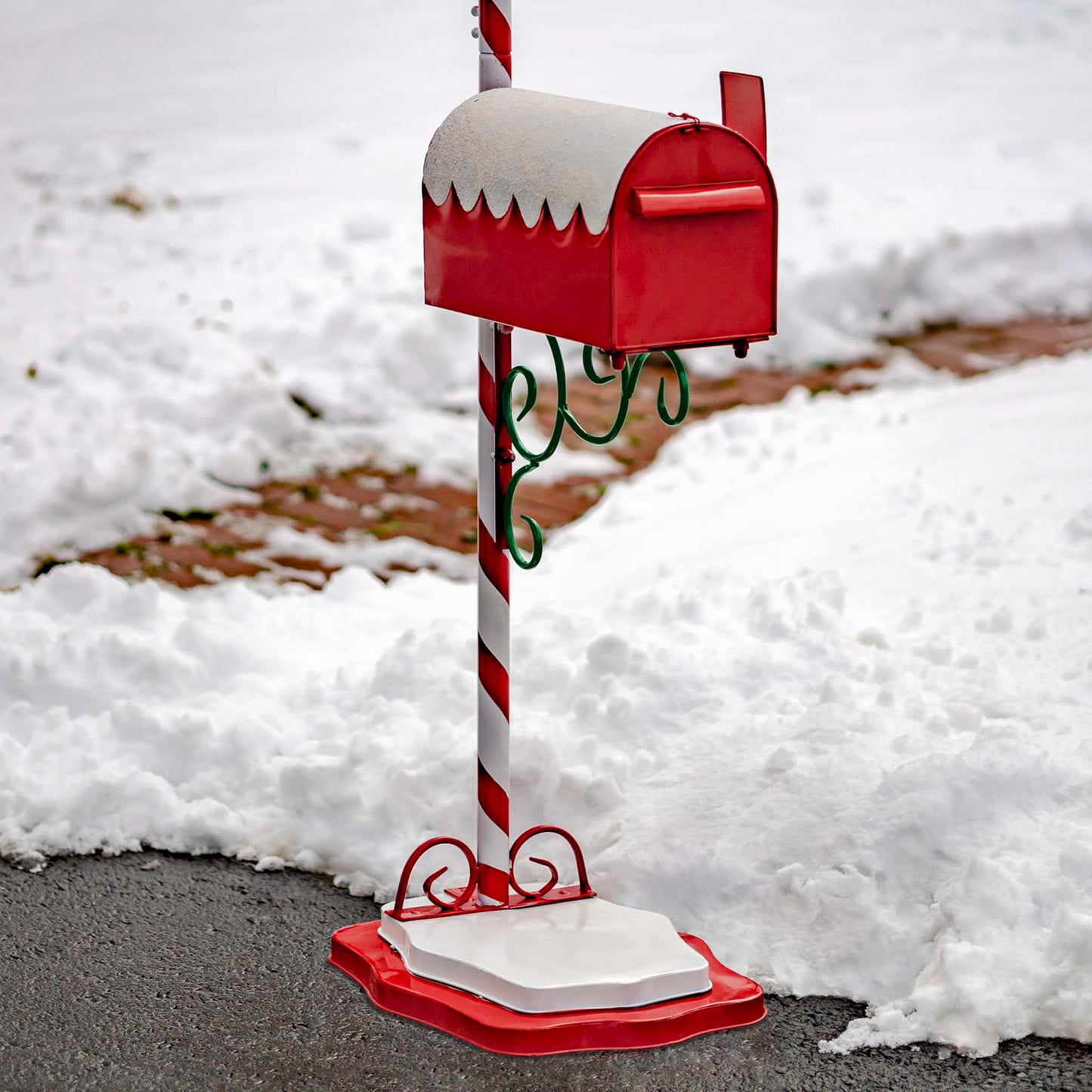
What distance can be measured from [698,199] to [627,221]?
0.13 m

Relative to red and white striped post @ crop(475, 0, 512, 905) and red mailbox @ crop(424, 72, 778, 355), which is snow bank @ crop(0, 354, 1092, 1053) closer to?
red and white striped post @ crop(475, 0, 512, 905)

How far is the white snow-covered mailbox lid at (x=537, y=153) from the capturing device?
2621mm

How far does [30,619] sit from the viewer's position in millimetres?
4449

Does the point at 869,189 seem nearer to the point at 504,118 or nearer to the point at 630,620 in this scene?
the point at 630,620

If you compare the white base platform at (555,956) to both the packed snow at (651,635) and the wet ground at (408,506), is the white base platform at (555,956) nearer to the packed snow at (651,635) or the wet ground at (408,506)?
the packed snow at (651,635)

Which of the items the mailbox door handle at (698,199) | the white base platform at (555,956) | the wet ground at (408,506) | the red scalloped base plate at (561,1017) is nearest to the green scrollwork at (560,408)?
the mailbox door handle at (698,199)

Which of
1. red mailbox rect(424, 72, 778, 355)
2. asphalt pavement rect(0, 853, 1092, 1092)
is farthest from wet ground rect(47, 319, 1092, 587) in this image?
red mailbox rect(424, 72, 778, 355)

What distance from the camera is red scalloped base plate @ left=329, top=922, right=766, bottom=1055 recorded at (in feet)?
9.29

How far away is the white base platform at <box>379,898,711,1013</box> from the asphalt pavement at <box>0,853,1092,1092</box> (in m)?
0.11

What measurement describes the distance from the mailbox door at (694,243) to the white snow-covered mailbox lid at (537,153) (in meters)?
0.05

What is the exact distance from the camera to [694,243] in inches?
105

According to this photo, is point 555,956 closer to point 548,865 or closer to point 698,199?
point 548,865

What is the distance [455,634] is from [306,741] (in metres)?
0.51

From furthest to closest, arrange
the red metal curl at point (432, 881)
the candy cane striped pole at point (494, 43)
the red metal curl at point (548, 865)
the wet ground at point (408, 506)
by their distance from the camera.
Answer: the wet ground at point (408, 506)
the red metal curl at point (548, 865)
the red metal curl at point (432, 881)
the candy cane striped pole at point (494, 43)
